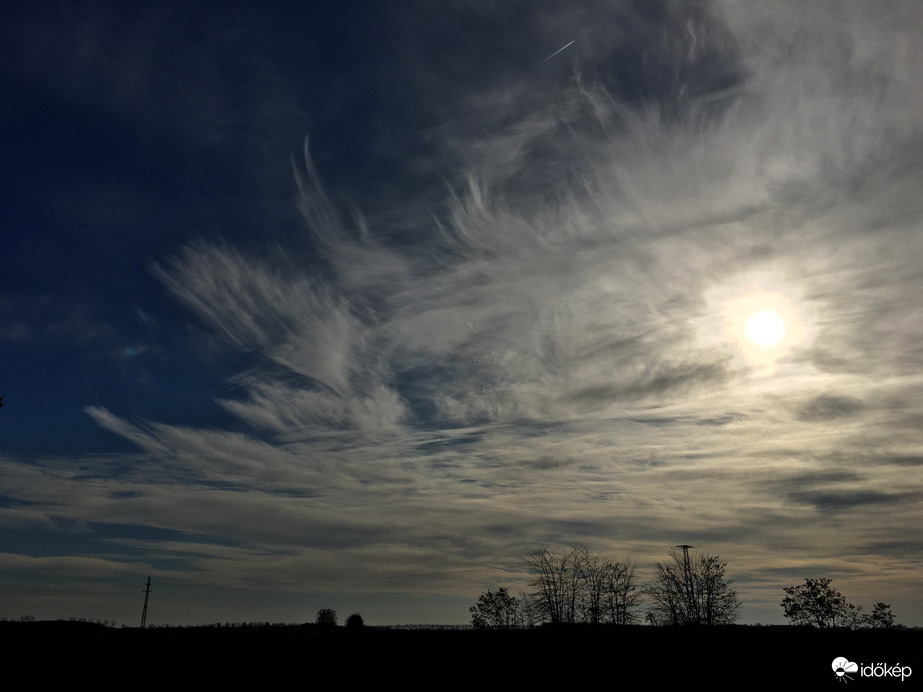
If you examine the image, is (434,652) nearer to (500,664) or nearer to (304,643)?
(500,664)

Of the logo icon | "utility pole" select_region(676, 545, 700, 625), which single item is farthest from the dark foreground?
"utility pole" select_region(676, 545, 700, 625)

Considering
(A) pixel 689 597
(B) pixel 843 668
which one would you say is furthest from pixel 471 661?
(A) pixel 689 597

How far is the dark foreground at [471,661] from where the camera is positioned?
31859mm

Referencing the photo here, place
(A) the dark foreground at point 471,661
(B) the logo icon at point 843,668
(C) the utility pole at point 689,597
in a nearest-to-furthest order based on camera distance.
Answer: (A) the dark foreground at point 471,661 < (B) the logo icon at point 843,668 < (C) the utility pole at point 689,597

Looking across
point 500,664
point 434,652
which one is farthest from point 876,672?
point 434,652

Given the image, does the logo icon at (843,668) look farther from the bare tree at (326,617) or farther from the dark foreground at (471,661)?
the bare tree at (326,617)

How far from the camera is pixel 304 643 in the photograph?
4294 cm

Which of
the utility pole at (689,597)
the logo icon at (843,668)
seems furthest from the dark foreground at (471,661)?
the utility pole at (689,597)

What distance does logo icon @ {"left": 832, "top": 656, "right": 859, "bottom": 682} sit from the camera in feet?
120

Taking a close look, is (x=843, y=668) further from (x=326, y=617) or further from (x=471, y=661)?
(x=326, y=617)

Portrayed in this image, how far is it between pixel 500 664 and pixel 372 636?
15.4m

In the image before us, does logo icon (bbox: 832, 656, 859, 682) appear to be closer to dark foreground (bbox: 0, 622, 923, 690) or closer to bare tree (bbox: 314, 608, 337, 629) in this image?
dark foreground (bbox: 0, 622, 923, 690)

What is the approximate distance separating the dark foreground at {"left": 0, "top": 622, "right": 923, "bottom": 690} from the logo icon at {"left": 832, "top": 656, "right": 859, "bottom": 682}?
32 centimetres

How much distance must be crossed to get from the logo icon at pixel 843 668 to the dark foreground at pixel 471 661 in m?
0.32
